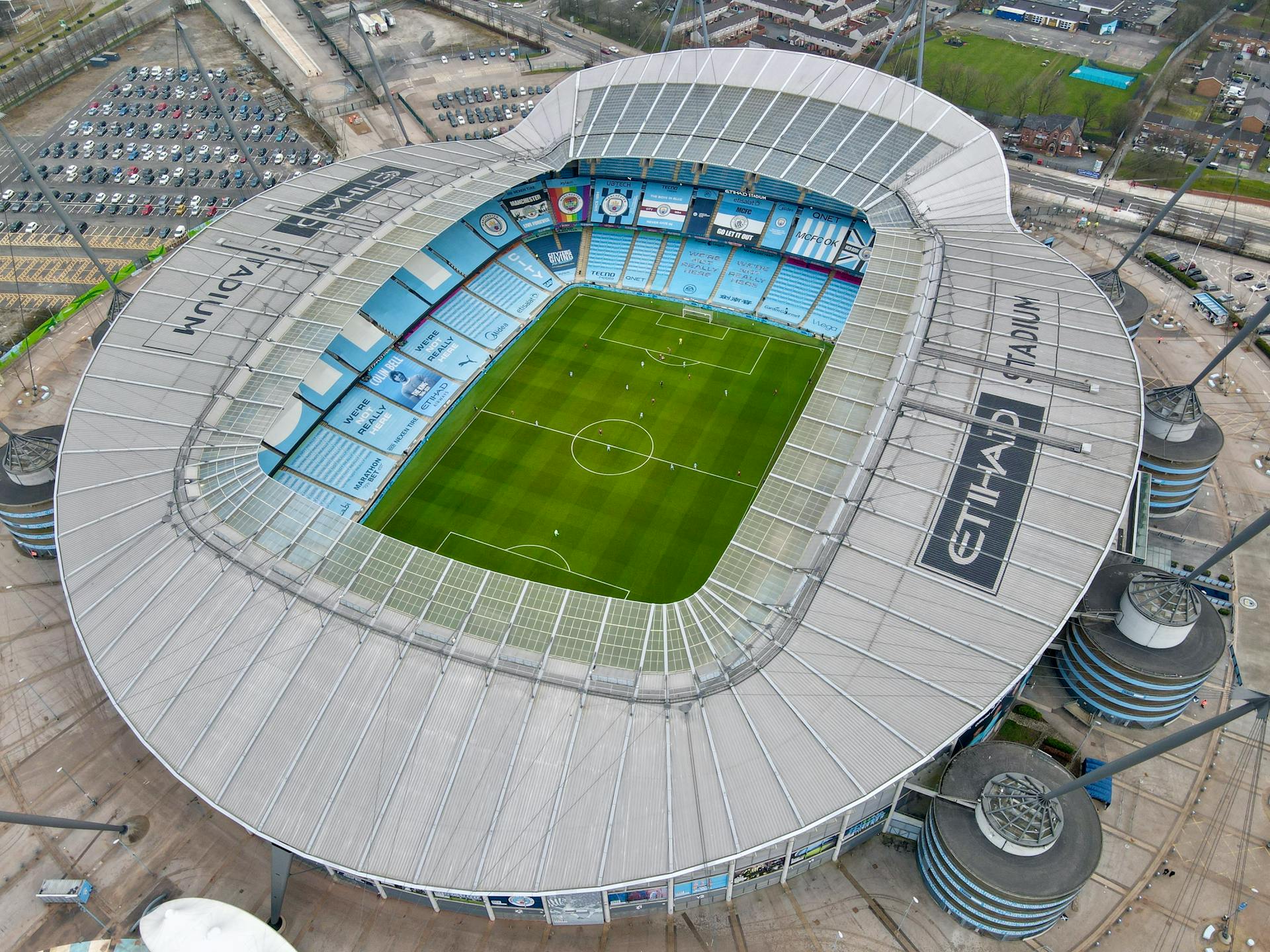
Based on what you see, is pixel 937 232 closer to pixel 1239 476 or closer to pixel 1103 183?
pixel 1239 476

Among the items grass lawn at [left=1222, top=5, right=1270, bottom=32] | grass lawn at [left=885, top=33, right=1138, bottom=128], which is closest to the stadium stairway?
grass lawn at [left=885, top=33, right=1138, bottom=128]

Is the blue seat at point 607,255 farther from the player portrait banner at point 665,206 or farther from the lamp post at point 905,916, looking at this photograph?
the lamp post at point 905,916

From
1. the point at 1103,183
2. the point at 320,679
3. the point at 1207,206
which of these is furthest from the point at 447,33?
the point at 320,679

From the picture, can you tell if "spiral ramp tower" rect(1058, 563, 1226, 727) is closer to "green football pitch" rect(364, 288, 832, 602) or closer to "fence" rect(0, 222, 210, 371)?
"green football pitch" rect(364, 288, 832, 602)

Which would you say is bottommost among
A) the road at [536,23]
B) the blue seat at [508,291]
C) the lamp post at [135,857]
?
the lamp post at [135,857]

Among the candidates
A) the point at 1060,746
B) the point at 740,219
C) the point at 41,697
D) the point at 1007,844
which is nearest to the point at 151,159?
the point at 740,219

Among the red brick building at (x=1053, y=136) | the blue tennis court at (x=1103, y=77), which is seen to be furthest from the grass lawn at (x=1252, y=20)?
the red brick building at (x=1053, y=136)
